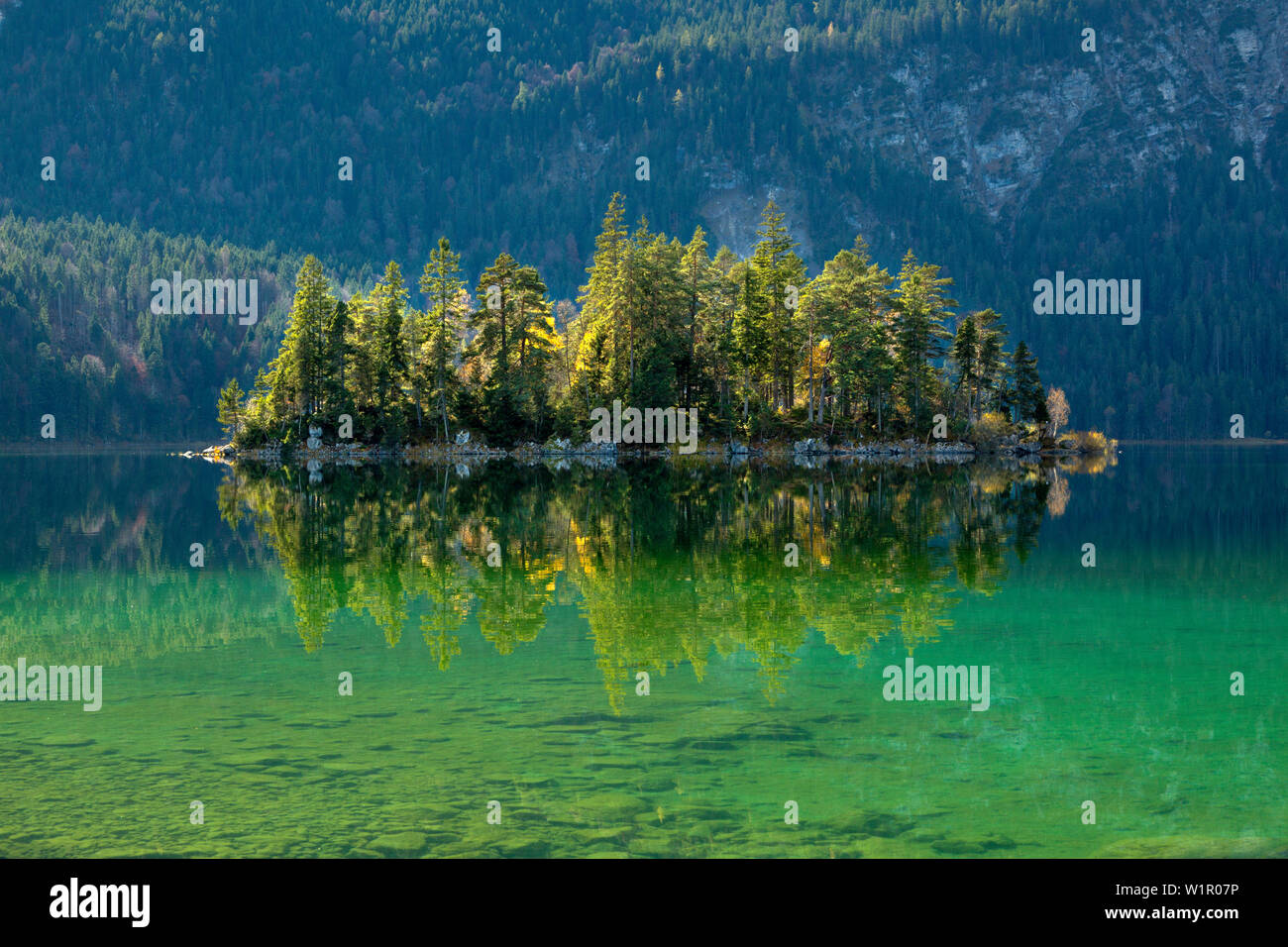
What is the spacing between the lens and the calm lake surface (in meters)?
9.50

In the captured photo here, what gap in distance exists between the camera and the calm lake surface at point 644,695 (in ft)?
31.2

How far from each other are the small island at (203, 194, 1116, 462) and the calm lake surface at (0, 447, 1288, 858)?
60174mm

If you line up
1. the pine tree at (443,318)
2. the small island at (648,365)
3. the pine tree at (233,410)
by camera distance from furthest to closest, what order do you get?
the pine tree at (233,410) → the pine tree at (443,318) → the small island at (648,365)

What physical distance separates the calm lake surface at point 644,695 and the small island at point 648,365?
60.2m

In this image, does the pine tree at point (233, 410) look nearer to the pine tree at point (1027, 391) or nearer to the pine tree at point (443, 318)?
the pine tree at point (443, 318)

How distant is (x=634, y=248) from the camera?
88938 millimetres

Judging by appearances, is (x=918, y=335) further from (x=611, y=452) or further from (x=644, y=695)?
(x=644, y=695)

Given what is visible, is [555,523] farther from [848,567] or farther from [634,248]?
[634,248]

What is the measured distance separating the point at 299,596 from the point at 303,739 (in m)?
9.60

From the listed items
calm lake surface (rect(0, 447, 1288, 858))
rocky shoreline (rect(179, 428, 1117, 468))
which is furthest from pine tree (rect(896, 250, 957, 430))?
calm lake surface (rect(0, 447, 1288, 858))

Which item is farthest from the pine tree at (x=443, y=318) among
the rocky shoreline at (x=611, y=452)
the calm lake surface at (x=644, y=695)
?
the calm lake surface at (x=644, y=695)

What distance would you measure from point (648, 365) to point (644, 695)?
76410mm

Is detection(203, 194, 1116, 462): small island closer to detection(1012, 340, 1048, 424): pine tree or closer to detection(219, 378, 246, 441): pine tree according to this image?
detection(1012, 340, 1048, 424): pine tree
